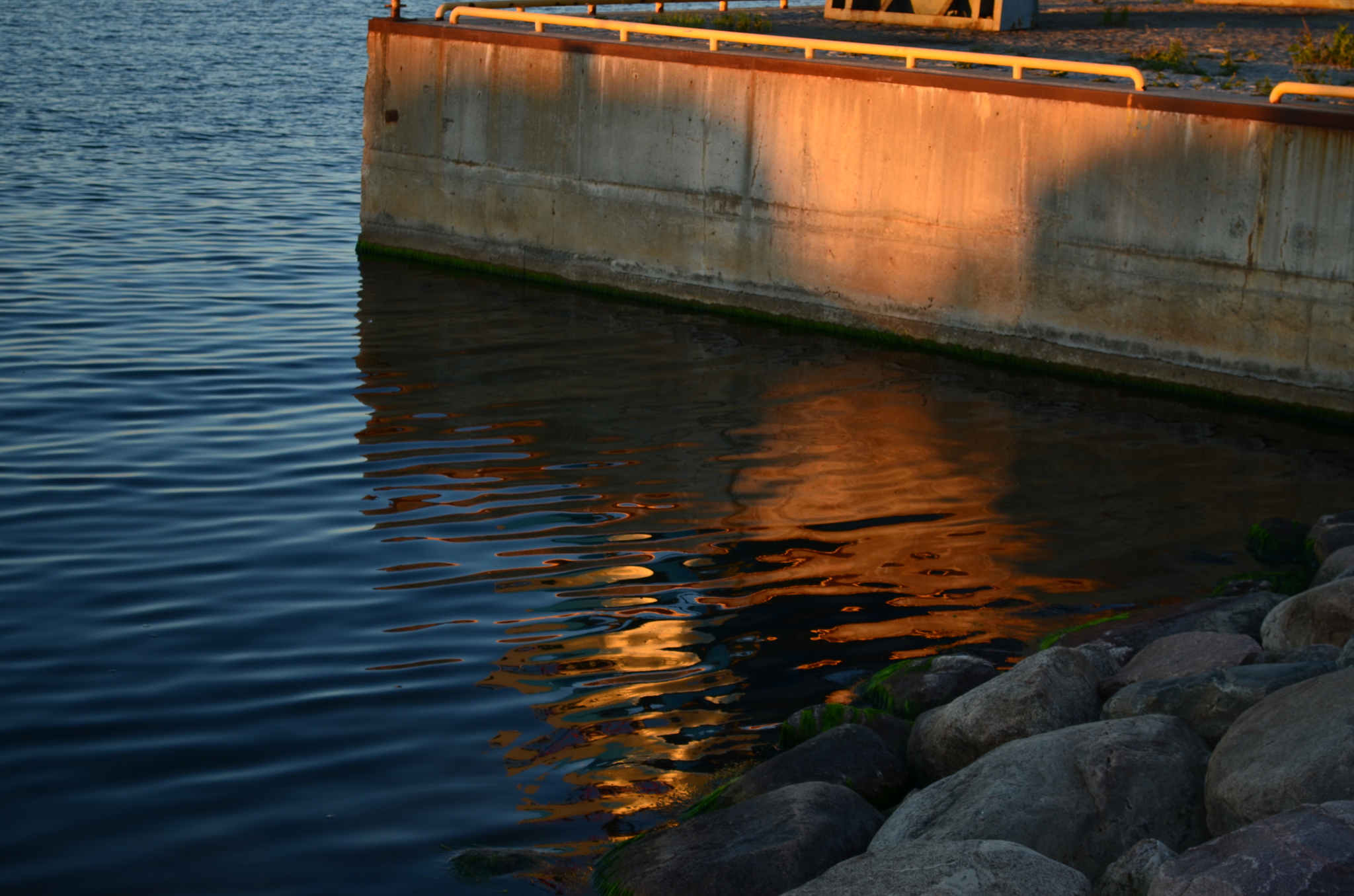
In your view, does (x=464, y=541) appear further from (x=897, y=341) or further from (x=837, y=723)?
(x=897, y=341)

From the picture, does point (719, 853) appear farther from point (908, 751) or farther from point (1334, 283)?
point (1334, 283)

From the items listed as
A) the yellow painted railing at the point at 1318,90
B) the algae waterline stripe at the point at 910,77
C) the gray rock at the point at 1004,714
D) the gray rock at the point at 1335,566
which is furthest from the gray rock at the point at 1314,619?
the algae waterline stripe at the point at 910,77

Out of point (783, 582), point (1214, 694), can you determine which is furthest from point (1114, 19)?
point (1214, 694)

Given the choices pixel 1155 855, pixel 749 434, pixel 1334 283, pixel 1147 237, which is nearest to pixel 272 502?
pixel 749 434

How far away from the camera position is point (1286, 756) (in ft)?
16.0

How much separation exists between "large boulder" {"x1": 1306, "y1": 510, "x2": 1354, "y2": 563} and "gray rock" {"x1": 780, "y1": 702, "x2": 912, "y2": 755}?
3749 millimetres

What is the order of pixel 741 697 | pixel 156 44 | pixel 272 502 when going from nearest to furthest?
pixel 741 697, pixel 272 502, pixel 156 44

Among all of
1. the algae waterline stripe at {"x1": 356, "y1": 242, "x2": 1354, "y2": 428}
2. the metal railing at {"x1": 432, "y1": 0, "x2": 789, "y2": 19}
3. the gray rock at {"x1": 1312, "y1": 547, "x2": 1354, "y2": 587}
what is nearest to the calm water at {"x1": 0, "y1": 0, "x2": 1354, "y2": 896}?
the algae waterline stripe at {"x1": 356, "y1": 242, "x2": 1354, "y2": 428}

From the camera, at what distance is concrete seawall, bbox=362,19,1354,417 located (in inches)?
472

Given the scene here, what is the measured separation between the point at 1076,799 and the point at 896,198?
9.67m

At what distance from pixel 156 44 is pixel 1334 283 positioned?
31837 millimetres

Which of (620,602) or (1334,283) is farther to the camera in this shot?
(1334,283)

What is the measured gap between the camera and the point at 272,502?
952 centimetres

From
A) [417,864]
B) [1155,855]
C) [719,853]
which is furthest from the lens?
[417,864]
